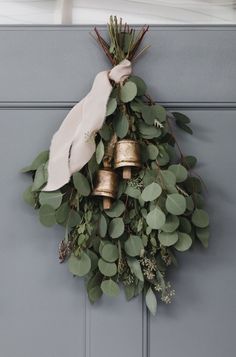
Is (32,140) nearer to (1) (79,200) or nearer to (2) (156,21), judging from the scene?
(1) (79,200)

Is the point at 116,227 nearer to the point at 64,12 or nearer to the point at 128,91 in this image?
the point at 128,91

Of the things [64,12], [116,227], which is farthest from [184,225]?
[64,12]

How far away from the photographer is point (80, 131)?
1.02 meters

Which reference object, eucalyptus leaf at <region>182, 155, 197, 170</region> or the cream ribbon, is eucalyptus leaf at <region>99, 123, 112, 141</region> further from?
eucalyptus leaf at <region>182, 155, 197, 170</region>

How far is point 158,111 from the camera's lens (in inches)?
41.4

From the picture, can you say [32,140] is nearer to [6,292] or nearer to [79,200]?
[79,200]

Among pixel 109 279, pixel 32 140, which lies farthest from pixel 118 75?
pixel 109 279

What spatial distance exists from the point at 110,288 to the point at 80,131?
32 cm

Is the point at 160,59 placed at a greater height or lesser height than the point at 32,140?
greater

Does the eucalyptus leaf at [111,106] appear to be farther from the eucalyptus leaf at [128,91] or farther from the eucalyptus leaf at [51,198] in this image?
the eucalyptus leaf at [51,198]

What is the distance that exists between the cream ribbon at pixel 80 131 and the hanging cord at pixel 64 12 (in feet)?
0.58

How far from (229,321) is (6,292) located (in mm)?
475

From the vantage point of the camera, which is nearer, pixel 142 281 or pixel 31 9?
pixel 142 281

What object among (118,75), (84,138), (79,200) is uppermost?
(118,75)
